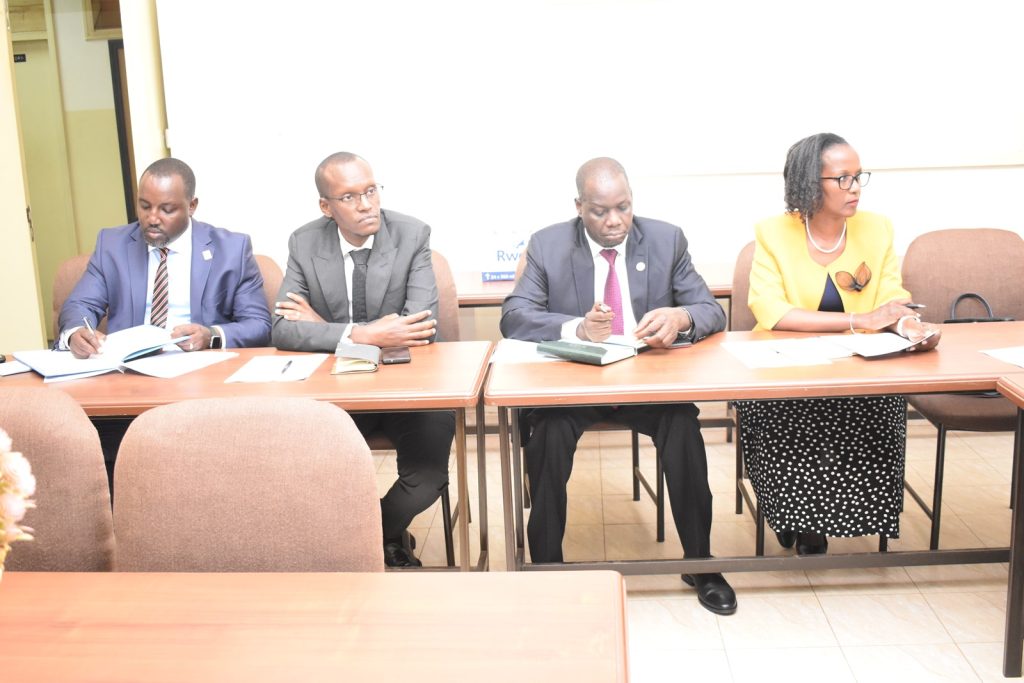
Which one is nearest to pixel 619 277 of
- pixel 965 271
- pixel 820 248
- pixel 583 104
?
pixel 820 248

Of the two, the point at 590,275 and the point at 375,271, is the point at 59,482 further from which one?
the point at 590,275

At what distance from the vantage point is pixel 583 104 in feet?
13.8

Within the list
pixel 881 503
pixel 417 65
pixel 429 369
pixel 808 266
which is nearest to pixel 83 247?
pixel 417 65

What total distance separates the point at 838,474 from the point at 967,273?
1.23m

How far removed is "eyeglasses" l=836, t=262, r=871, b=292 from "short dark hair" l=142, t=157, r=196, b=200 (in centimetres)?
226

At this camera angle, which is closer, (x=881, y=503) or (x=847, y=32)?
(x=881, y=503)

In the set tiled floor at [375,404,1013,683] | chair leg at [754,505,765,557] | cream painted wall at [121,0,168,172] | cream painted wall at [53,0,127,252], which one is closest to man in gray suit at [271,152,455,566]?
tiled floor at [375,404,1013,683]

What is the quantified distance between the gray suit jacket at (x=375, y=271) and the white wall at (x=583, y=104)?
103cm

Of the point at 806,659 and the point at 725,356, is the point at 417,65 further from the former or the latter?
the point at 806,659

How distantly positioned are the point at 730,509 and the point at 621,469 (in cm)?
61

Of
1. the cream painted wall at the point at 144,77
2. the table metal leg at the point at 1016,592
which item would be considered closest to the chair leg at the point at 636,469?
the table metal leg at the point at 1016,592

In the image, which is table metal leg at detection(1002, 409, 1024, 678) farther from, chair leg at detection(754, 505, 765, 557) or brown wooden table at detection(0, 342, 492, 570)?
brown wooden table at detection(0, 342, 492, 570)

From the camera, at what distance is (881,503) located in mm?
2547

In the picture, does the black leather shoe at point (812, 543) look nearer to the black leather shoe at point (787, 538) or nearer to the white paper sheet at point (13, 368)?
the black leather shoe at point (787, 538)
